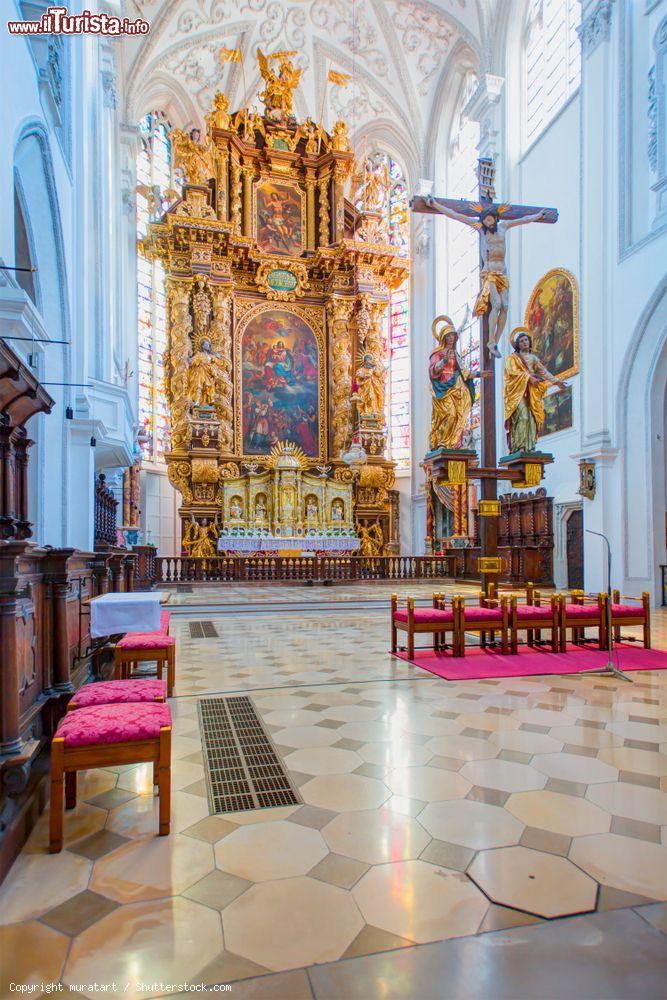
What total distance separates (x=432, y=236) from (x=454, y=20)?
20.6 ft

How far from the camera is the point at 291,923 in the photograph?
73.4 inches

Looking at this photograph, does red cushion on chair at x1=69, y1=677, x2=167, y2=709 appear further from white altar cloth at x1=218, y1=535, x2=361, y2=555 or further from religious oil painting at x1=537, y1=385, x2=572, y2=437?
white altar cloth at x1=218, y1=535, x2=361, y2=555

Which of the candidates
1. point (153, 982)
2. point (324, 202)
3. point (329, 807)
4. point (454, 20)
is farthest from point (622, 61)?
point (153, 982)

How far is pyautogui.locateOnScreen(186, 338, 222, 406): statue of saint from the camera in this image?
1828 centimetres

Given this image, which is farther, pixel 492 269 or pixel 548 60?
pixel 548 60

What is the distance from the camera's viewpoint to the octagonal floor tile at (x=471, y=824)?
2361 millimetres

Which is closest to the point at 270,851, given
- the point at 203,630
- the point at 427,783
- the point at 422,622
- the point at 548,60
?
the point at 427,783

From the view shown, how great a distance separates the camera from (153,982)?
5.29 ft

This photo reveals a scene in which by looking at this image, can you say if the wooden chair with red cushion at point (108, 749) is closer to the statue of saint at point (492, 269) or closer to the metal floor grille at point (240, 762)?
the metal floor grille at point (240, 762)

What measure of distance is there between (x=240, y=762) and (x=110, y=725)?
0.99 metres

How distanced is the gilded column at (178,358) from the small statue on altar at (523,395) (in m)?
12.3

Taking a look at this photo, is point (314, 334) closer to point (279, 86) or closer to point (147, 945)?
point (279, 86)

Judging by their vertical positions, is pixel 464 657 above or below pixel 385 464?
below

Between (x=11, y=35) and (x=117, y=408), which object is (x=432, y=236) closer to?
(x=117, y=408)
